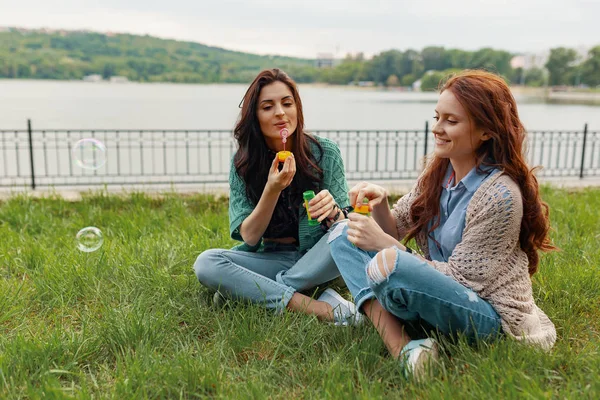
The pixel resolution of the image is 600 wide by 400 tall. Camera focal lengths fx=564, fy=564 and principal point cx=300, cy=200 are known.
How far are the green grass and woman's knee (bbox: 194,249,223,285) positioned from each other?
12 centimetres

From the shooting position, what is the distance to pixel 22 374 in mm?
1948

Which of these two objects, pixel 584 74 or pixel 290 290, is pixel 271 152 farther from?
pixel 584 74

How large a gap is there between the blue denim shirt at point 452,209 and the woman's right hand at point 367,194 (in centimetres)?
24

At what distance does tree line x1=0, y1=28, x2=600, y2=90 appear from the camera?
21.4 metres

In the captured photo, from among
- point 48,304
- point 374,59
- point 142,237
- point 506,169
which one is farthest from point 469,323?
point 374,59

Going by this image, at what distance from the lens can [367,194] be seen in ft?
7.51

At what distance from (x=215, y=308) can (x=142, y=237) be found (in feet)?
4.30

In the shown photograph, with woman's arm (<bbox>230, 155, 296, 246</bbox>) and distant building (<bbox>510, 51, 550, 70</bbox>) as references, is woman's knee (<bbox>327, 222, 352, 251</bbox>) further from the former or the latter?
distant building (<bbox>510, 51, 550, 70</bbox>)

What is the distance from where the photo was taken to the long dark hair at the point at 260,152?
2594 mm

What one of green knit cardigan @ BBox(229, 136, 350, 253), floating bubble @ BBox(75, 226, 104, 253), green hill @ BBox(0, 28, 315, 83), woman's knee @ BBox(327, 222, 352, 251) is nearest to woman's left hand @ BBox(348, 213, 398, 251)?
woman's knee @ BBox(327, 222, 352, 251)

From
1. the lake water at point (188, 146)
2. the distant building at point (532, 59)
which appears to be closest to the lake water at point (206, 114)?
the lake water at point (188, 146)

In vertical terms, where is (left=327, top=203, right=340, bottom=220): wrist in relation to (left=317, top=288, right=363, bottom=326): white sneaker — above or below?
above

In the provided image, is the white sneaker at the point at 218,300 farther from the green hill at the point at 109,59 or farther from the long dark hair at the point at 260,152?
the green hill at the point at 109,59

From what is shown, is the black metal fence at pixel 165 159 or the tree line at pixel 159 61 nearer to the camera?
the black metal fence at pixel 165 159
